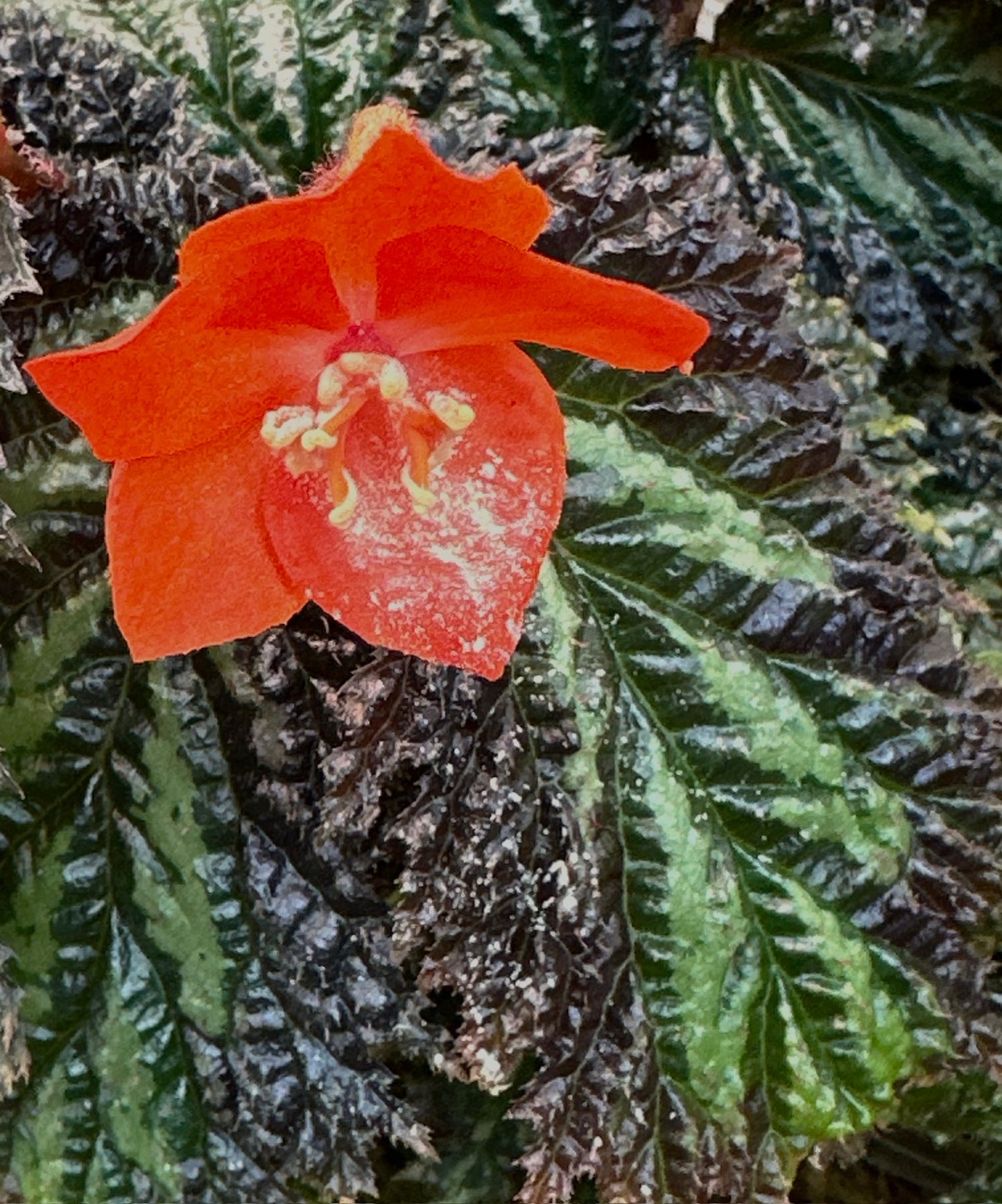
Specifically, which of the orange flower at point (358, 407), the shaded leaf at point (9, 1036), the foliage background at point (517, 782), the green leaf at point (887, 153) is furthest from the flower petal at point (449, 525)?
the green leaf at point (887, 153)

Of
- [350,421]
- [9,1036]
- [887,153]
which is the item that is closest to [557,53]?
[887,153]

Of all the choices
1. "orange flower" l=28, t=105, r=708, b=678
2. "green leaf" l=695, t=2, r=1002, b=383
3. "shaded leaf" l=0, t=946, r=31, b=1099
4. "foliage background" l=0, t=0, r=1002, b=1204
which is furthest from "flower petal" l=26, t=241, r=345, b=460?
"green leaf" l=695, t=2, r=1002, b=383

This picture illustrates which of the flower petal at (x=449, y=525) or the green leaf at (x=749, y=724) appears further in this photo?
the green leaf at (x=749, y=724)

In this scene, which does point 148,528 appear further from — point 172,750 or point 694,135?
point 694,135

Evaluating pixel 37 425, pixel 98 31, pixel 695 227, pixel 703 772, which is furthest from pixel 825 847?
pixel 98 31

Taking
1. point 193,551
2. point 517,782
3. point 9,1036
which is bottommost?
point 9,1036

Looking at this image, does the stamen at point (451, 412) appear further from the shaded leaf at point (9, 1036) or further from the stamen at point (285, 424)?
the shaded leaf at point (9, 1036)

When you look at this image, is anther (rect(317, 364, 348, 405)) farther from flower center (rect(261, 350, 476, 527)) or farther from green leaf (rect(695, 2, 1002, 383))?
green leaf (rect(695, 2, 1002, 383))

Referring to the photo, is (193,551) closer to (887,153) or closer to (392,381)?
(392,381)
